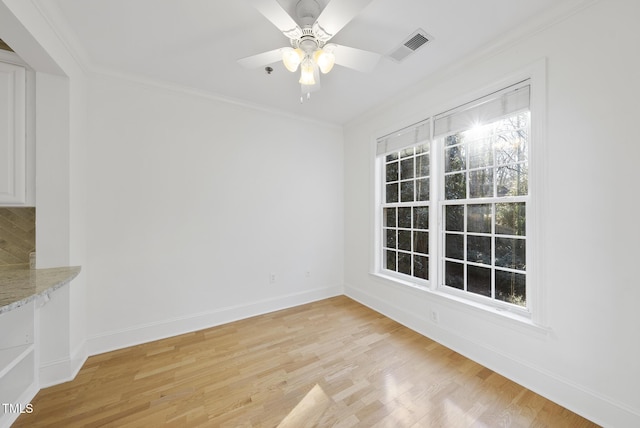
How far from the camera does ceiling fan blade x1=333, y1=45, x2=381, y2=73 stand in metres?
1.67

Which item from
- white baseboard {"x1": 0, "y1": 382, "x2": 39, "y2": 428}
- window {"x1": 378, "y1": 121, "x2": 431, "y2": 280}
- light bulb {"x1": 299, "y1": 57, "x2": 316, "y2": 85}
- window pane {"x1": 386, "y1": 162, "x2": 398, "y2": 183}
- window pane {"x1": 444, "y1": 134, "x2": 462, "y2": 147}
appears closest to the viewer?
white baseboard {"x1": 0, "y1": 382, "x2": 39, "y2": 428}

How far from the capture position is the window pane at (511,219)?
1976 mm

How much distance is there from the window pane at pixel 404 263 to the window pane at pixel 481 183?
108 centimetres

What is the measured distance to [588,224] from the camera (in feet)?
5.18

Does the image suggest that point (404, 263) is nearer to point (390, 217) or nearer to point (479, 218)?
point (390, 217)

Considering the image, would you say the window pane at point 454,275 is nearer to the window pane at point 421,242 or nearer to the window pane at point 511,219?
the window pane at point 421,242

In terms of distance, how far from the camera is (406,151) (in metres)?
3.03

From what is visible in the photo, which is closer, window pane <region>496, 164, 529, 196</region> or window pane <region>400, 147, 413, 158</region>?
window pane <region>496, 164, 529, 196</region>

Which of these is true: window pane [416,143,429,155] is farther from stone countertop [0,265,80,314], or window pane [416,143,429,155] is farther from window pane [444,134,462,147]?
stone countertop [0,265,80,314]

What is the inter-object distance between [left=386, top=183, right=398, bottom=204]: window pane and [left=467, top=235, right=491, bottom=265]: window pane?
3.51 feet

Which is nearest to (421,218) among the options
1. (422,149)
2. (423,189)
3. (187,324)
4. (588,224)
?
(423,189)

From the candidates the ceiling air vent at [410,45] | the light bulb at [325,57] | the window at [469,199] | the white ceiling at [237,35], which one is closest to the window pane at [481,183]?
the window at [469,199]

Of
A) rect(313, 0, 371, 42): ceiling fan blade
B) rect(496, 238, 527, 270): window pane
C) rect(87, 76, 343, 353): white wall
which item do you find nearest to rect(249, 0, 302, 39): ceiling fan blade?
rect(313, 0, 371, 42): ceiling fan blade

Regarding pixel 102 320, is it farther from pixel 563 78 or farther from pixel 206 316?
pixel 563 78
